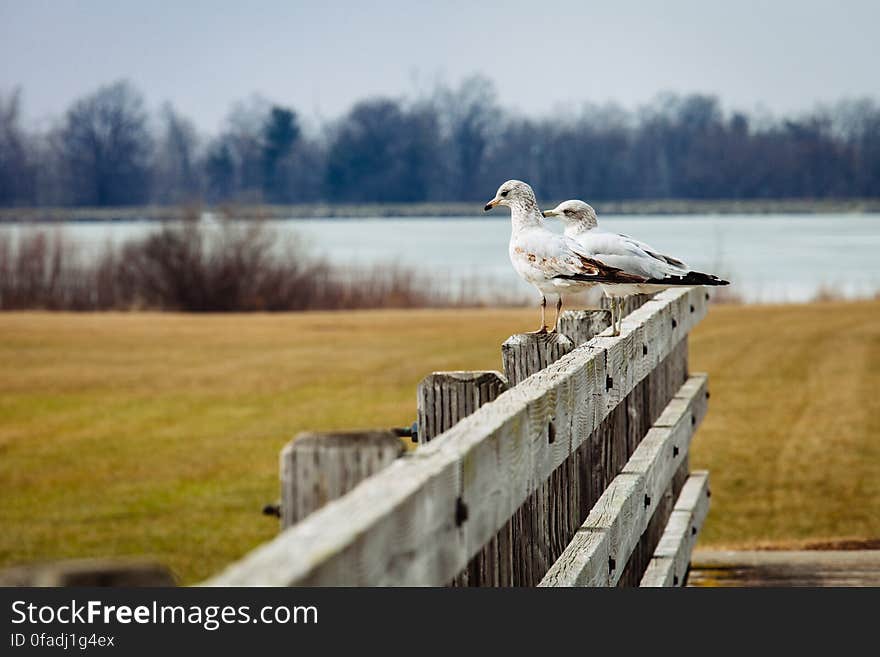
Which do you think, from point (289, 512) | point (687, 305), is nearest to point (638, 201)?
point (687, 305)

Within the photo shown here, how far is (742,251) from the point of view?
5009 cm

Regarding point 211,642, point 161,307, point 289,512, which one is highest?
point 289,512

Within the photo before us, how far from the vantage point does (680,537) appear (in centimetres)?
523

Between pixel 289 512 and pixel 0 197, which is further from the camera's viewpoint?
pixel 0 197

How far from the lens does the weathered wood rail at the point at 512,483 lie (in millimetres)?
1558

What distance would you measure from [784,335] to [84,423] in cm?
1125

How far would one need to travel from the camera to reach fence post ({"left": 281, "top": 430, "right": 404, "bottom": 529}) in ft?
5.39

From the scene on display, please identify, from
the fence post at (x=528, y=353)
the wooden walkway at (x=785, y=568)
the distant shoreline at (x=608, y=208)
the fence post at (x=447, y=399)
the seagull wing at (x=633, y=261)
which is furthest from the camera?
the distant shoreline at (x=608, y=208)

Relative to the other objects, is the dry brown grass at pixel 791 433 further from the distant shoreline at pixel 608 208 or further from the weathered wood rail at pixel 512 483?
the distant shoreline at pixel 608 208

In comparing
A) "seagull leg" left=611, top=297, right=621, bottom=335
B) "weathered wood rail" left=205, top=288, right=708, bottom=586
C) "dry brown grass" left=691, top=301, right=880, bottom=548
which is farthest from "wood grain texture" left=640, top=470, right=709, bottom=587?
"dry brown grass" left=691, top=301, right=880, bottom=548

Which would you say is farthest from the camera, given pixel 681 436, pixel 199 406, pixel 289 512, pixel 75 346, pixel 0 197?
pixel 0 197

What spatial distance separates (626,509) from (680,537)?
1.58 metres

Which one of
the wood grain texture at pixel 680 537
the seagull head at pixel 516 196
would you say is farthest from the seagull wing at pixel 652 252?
the wood grain texture at pixel 680 537

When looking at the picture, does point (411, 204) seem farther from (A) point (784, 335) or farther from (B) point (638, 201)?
(A) point (784, 335)
